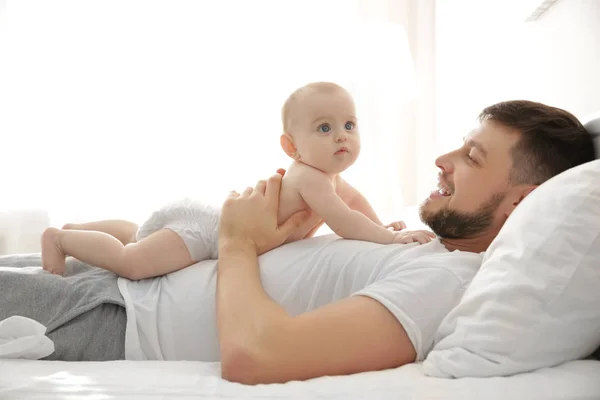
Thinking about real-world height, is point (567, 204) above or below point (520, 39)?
below

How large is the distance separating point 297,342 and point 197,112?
2.78 meters

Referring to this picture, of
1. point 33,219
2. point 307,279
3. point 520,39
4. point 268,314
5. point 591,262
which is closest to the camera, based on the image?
point 591,262

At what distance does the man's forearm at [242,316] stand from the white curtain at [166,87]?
93.2 inches

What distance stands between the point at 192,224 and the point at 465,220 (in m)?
0.66

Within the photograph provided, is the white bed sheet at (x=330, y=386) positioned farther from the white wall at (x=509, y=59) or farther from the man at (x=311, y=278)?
the white wall at (x=509, y=59)

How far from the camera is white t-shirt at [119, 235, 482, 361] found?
1182 millimetres

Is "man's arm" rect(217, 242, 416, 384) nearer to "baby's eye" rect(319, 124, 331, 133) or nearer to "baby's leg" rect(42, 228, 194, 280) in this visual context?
"baby's leg" rect(42, 228, 194, 280)

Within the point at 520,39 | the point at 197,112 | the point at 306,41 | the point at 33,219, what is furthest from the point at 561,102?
the point at 33,219

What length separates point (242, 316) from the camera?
1.07 meters

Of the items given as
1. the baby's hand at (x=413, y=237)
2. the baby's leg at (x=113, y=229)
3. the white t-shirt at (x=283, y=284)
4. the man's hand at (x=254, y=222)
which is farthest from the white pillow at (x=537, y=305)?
the baby's leg at (x=113, y=229)

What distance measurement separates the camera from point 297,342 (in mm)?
987

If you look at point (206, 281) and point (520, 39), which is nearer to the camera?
point (206, 281)

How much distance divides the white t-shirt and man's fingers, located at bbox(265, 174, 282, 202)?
0.16 meters

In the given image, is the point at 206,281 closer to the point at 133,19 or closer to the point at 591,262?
the point at 591,262
